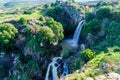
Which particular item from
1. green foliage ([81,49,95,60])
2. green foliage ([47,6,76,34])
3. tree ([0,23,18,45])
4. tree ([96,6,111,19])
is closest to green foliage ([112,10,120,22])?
A: tree ([96,6,111,19])

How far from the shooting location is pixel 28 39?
63.7 m

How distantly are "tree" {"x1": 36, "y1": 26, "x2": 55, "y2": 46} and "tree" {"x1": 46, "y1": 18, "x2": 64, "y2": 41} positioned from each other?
2.19 metres

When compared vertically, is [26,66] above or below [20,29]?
below

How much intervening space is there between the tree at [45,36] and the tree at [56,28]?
2.19 metres

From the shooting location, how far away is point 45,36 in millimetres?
61281

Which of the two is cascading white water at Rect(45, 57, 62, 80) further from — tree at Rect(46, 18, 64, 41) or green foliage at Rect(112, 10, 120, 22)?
green foliage at Rect(112, 10, 120, 22)

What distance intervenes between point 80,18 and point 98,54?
25977 millimetres

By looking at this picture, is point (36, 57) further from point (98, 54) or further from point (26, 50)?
point (98, 54)

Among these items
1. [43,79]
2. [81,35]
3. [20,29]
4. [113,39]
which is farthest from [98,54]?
[20,29]

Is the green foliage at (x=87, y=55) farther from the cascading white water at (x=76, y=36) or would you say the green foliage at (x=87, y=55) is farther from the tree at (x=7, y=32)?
the tree at (x=7, y=32)

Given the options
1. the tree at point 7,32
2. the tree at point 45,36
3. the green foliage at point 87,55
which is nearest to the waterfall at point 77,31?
the tree at point 45,36

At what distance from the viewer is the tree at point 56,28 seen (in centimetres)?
6469

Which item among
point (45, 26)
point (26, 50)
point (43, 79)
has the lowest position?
point (43, 79)

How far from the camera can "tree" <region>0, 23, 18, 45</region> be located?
61391mm
